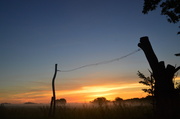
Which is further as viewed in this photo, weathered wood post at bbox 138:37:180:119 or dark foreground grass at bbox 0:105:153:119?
dark foreground grass at bbox 0:105:153:119

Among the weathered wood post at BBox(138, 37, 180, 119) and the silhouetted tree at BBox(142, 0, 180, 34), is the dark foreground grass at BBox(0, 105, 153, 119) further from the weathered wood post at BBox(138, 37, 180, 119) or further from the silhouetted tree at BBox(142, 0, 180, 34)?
the silhouetted tree at BBox(142, 0, 180, 34)

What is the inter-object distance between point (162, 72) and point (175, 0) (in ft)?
11.1

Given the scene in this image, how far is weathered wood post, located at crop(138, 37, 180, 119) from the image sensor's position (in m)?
6.16

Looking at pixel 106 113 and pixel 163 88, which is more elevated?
pixel 163 88

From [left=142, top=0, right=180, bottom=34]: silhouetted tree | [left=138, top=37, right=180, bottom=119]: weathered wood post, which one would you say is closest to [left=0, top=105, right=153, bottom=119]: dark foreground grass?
[left=138, top=37, right=180, bottom=119]: weathered wood post

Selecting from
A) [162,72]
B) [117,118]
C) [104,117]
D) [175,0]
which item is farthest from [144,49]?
[104,117]

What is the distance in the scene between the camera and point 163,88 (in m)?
6.53

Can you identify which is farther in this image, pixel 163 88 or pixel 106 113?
pixel 106 113

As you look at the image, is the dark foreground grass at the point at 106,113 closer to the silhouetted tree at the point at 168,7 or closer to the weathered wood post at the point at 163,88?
the weathered wood post at the point at 163,88

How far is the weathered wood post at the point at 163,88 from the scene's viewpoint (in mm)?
6164

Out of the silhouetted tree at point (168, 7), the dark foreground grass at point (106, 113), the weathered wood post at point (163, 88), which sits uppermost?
the silhouetted tree at point (168, 7)

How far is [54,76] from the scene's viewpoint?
1512 centimetres

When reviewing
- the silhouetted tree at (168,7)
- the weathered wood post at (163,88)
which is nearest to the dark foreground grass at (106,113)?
the weathered wood post at (163,88)

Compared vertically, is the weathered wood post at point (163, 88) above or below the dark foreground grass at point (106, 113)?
above
